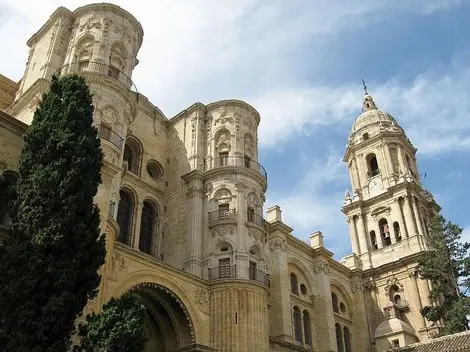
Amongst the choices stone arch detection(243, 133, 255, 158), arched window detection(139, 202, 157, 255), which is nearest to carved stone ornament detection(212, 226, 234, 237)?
arched window detection(139, 202, 157, 255)

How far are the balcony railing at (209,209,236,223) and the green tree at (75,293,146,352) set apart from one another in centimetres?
1346

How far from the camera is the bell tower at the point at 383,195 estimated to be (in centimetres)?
4194

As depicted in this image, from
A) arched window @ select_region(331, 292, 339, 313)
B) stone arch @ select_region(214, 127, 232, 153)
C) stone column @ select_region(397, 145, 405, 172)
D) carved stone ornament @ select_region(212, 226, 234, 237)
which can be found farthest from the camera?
stone column @ select_region(397, 145, 405, 172)

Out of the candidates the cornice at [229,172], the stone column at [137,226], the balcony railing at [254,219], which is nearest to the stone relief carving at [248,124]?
the cornice at [229,172]

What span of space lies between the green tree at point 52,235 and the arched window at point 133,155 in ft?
39.7

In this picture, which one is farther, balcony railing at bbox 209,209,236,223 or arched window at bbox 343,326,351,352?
arched window at bbox 343,326,351,352

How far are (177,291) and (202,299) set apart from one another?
160cm

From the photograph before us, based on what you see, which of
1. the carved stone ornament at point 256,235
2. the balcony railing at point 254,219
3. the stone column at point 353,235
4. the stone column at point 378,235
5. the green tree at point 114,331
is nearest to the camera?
the green tree at point 114,331

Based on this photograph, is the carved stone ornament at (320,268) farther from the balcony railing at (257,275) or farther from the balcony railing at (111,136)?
the balcony railing at (111,136)

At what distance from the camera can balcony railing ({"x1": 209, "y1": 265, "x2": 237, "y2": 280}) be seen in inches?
1040

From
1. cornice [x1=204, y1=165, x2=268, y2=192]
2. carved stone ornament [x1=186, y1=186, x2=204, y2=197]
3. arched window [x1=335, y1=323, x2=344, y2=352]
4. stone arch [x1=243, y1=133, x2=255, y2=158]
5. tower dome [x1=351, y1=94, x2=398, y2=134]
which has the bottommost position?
arched window [x1=335, y1=323, x2=344, y2=352]

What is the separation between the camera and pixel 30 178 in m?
15.7

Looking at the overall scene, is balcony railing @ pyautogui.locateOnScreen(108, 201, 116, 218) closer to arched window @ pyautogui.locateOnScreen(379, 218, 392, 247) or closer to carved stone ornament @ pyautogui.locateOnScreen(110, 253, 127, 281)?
carved stone ornament @ pyautogui.locateOnScreen(110, 253, 127, 281)

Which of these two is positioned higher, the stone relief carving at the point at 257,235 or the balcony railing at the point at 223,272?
the stone relief carving at the point at 257,235
